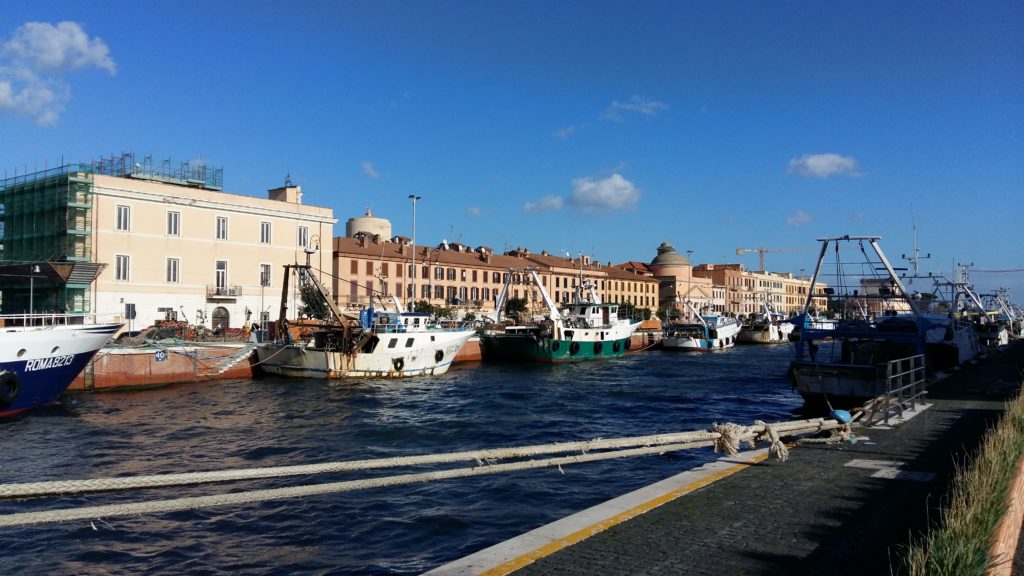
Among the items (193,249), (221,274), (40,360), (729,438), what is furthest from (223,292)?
(729,438)

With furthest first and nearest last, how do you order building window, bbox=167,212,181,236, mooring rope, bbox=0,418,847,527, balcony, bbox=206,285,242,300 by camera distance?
balcony, bbox=206,285,242,300 → building window, bbox=167,212,181,236 → mooring rope, bbox=0,418,847,527

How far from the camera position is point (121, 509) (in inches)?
226

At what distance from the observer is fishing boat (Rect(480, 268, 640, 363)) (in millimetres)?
57906

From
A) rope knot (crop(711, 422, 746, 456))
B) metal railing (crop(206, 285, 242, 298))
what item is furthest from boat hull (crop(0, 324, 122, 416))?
metal railing (crop(206, 285, 242, 298))

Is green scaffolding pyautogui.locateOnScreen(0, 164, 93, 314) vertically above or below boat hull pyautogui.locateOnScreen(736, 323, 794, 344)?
above

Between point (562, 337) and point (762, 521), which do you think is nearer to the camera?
point (762, 521)

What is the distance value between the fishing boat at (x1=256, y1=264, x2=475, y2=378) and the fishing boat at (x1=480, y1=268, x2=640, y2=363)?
12740 mm

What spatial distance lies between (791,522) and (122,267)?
52.5m

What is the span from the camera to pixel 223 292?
5562 cm

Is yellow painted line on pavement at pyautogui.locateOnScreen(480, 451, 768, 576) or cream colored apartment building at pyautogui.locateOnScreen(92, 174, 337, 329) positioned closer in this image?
yellow painted line on pavement at pyautogui.locateOnScreen(480, 451, 768, 576)

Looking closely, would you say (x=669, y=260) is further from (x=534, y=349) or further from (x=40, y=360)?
(x=40, y=360)

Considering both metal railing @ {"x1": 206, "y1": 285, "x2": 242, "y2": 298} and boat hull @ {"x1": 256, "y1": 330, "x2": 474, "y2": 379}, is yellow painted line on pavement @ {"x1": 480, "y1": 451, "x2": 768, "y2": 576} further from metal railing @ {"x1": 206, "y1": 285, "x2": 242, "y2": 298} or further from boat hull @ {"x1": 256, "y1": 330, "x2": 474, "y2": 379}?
metal railing @ {"x1": 206, "y1": 285, "x2": 242, "y2": 298}

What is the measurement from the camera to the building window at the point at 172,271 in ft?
173

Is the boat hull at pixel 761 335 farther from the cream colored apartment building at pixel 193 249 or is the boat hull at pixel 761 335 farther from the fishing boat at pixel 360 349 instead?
the fishing boat at pixel 360 349
